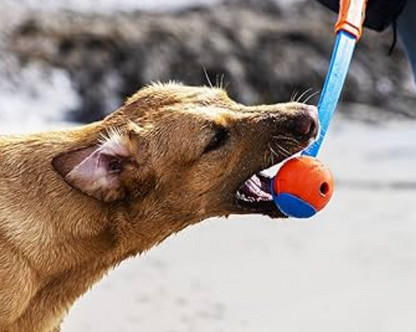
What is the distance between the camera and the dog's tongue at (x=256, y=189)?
4527 mm

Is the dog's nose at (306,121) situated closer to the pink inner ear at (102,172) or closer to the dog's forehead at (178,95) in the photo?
the dog's forehead at (178,95)

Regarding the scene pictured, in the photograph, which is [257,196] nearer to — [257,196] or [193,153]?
[257,196]

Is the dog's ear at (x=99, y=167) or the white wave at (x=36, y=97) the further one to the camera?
the white wave at (x=36, y=97)

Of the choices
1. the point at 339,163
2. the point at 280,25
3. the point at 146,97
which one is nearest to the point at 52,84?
the point at 280,25

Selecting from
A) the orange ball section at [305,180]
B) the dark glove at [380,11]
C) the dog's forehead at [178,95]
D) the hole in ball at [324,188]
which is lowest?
the hole in ball at [324,188]

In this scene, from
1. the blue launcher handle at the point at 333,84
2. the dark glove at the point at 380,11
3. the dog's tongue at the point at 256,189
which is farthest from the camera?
the dark glove at the point at 380,11

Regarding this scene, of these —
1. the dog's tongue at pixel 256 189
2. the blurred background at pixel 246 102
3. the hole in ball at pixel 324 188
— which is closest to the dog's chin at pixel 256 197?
the dog's tongue at pixel 256 189

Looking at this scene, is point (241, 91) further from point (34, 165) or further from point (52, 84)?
point (34, 165)

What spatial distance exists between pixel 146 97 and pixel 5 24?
27.3 ft

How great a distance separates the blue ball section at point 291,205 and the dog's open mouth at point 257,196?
58 mm

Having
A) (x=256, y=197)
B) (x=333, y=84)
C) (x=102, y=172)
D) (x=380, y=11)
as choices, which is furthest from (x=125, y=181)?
(x=380, y=11)

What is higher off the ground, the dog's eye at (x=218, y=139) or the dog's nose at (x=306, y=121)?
the dog's nose at (x=306, y=121)

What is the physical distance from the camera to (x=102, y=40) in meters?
12.2

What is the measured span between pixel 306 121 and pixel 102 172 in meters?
0.78
